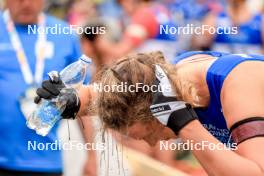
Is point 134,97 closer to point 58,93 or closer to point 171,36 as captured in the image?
point 58,93

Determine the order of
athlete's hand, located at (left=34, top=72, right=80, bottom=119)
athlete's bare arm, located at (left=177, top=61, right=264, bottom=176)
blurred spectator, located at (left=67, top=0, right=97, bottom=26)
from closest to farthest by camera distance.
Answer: athlete's bare arm, located at (left=177, top=61, right=264, bottom=176) → athlete's hand, located at (left=34, top=72, right=80, bottom=119) → blurred spectator, located at (left=67, top=0, right=97, bottom=26)

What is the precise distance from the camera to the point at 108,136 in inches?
155

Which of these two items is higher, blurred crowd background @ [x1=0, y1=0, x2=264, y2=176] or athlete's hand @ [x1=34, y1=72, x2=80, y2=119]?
blurred crowd background @ [x1=0, y1=0, x2=264, y2=176]

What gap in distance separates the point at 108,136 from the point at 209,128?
0.46 metres

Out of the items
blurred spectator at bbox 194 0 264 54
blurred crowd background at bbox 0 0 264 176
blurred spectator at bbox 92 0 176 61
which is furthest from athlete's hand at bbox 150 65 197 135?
blurred spectator at bbox 194 0 264 54

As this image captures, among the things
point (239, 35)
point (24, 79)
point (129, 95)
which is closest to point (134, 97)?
point (129, 95)

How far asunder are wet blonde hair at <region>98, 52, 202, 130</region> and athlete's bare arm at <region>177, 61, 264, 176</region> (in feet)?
0.61

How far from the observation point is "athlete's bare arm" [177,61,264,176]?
3.29m

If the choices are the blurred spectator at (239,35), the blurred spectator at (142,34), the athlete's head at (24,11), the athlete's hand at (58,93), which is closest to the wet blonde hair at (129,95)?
the athlete's hand at (58,93)

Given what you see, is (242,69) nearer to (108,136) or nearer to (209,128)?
(209,128)

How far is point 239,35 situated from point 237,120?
17.0 ft

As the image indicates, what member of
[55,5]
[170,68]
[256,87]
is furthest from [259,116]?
[55,5]

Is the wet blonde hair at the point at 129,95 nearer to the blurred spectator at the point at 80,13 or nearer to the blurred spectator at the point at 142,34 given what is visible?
the blurred spectator at the point at 142,34

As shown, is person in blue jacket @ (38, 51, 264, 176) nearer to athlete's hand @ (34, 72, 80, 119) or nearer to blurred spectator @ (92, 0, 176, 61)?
athlete's hand @ (34, 72, 80, 119)
